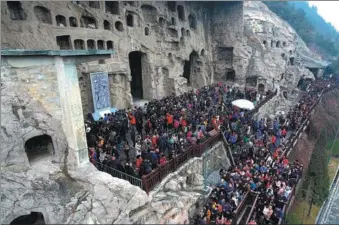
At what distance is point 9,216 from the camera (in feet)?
35.7

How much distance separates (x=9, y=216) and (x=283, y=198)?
11.4 meters

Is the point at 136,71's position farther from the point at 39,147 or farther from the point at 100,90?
the point at 39,147

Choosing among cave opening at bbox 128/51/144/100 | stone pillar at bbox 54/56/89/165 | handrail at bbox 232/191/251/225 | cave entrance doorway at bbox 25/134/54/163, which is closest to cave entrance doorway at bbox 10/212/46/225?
cave entrance doorway at bbox 25/134/54/163

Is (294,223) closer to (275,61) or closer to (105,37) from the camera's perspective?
(105,37)

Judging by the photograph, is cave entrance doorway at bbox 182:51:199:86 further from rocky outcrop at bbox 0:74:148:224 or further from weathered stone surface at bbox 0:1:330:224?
rocky outcrop at bbox 0:74:148:224

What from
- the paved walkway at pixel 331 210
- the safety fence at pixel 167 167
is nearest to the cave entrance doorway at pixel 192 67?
the safety fence at pixel 167 167

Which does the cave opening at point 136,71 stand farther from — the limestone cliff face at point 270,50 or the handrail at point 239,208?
the handrail at point 239,208

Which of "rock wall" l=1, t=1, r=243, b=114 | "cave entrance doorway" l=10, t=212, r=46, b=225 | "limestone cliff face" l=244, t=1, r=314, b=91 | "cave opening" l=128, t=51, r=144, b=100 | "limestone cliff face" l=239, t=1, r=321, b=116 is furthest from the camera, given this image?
"limestone cliff face" l=244, t=1, r=314, b=91

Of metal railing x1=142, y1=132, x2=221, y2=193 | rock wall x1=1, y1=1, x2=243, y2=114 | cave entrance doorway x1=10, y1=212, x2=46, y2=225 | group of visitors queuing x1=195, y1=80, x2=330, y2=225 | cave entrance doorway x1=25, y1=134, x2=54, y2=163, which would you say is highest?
rock wall x1=1, y1=1, x2=243, y2=114

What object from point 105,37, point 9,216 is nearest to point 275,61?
point 105,37

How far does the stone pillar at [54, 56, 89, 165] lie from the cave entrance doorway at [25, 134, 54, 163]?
1.13m

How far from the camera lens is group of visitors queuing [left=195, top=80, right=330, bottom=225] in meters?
12.1

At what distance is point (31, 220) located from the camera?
40.7 ft

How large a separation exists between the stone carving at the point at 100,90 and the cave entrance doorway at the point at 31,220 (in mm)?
9847
